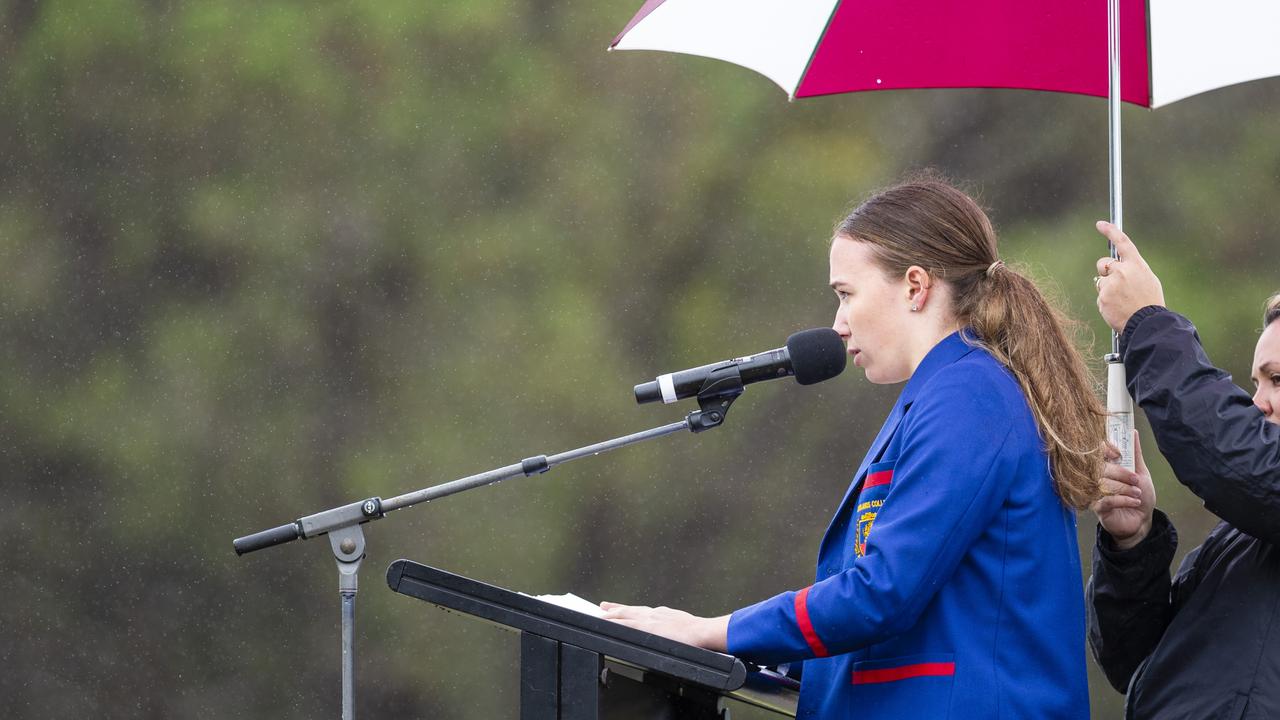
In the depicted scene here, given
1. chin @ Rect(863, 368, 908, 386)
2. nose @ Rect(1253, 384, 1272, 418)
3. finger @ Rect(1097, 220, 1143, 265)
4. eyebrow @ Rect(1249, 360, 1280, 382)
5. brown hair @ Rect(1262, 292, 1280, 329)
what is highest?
finger @ Rect(1097, 220, 1143, 265)

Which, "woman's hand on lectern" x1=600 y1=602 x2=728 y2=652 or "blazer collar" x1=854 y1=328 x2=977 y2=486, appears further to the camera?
"blazer collar" x1=854 y1=328 x2=977 y2=486

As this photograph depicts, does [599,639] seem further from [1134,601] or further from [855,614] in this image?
[1134,601]

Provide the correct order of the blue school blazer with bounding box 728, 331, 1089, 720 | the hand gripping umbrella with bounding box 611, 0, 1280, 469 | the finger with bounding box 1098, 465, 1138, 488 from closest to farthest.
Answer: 1. the blue school blazer with bounding box 728, 331, 1089, 720
2. the finger with bounding box 1098, 465, 1138, 488
3. the hand gripping umbrella with bounding box 611, 0, 1280, 469

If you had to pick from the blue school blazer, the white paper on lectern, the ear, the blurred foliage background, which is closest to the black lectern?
the white paper on lectern

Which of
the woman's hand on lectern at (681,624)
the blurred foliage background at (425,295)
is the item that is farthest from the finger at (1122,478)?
the blurred foliage background at (425,295)

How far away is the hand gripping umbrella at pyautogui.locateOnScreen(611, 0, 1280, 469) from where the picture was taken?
2.28m

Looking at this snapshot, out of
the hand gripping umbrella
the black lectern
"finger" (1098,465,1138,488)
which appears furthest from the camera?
the hand gripping umbrella

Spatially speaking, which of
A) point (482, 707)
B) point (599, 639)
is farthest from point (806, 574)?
point (599, 639)

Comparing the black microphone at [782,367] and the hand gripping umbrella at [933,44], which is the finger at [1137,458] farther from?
the hand gripping umbrella at [933,44]

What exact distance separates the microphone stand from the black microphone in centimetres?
1

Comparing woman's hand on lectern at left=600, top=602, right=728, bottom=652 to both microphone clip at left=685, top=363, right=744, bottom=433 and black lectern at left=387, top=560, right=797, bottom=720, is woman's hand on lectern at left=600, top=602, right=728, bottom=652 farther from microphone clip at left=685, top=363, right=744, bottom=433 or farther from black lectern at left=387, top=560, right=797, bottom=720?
microphone clip at left=685, top=363, right=744, bottom=433

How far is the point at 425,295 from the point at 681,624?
108 inches

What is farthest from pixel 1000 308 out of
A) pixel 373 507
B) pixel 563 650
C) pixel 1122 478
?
pixel 373 507

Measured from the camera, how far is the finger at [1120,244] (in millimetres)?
1738
